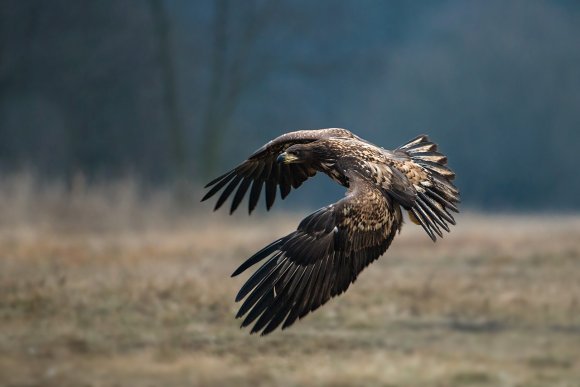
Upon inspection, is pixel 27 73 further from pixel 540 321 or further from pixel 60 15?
pixel 540 321

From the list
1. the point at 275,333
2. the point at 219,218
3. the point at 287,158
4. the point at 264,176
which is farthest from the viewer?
the point at 219,218

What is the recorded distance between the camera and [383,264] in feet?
38.9

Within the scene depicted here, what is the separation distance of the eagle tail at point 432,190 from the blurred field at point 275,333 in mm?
1309

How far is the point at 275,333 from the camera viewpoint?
7309 millimetres

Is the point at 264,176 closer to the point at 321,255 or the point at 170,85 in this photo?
the point at 321,255

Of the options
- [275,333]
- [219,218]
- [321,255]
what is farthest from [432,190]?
[219,218]

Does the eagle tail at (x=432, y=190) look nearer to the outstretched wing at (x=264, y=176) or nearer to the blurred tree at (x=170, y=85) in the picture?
the outstretched wing at (x=264, y=176)

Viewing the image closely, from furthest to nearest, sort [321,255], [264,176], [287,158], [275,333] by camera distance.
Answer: [275,333]
[264,176]
[287,158]
[321,255]

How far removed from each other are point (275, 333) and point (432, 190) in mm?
1798

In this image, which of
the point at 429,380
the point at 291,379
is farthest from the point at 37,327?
the point at 429,380

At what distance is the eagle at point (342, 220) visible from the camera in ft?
16.8

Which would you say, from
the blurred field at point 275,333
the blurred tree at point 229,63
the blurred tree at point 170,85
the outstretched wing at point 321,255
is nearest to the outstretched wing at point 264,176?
the blurred field at point 275,333

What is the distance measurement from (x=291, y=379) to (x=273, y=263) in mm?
1637

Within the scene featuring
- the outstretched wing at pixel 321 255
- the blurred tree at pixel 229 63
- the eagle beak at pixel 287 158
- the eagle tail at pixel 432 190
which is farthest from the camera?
the blurred tree at pixel 229 63
